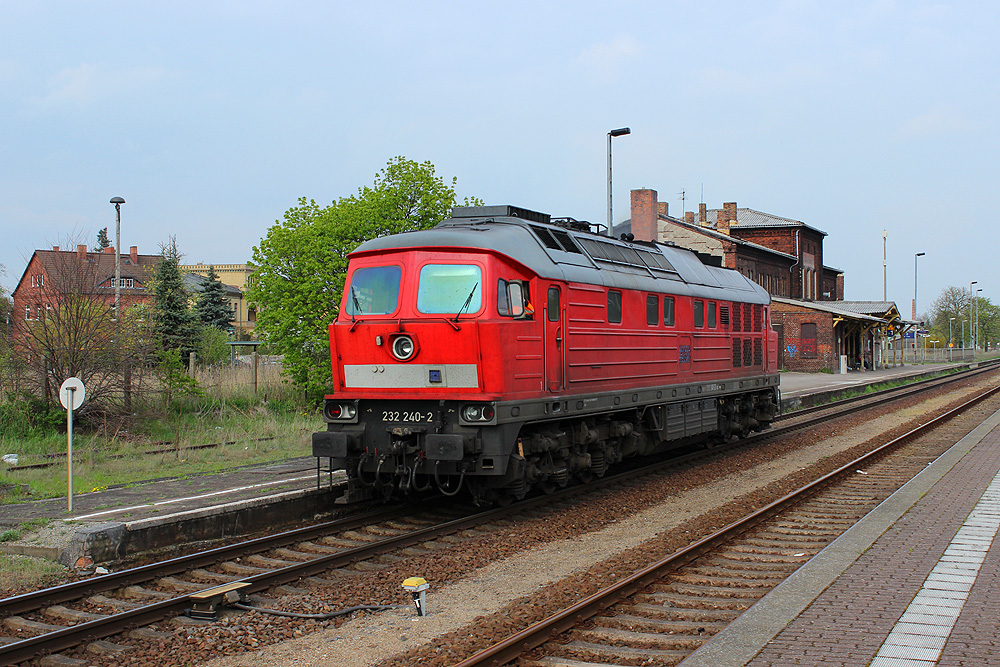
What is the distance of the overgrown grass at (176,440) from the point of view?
13414 millimetres

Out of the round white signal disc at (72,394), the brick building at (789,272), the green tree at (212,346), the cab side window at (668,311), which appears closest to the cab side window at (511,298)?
the cab side window at (668,311)

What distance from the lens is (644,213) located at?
39750 mm

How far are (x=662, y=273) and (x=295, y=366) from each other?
1000 cm

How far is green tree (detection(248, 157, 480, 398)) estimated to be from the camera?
66.4 ft

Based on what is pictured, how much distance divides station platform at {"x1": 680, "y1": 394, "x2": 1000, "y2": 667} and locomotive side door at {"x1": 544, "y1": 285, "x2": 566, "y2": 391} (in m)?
3.95

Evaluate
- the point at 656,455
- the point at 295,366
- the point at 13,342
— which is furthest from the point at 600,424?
the point at 13,342

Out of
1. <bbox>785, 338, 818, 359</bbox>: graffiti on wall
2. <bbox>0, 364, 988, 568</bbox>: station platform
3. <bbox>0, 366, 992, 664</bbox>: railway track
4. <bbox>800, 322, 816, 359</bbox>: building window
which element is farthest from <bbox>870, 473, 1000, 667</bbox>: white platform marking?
<bbox>785, 338, 818, 359</bbox>: graffiti on wall

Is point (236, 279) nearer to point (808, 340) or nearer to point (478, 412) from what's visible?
point (808, 340)

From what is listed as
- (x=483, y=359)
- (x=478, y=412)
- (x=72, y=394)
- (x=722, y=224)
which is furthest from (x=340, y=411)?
(x=722, y=224)

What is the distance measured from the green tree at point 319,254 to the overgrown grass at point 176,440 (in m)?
1.69

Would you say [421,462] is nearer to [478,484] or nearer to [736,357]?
[478,484]

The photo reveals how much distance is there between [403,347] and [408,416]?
2.79ft

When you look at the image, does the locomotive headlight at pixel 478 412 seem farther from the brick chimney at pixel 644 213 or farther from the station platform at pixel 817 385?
the brick chimney at pixel 644 213

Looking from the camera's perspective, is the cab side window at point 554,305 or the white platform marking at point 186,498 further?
the cab side window at point 554,305
